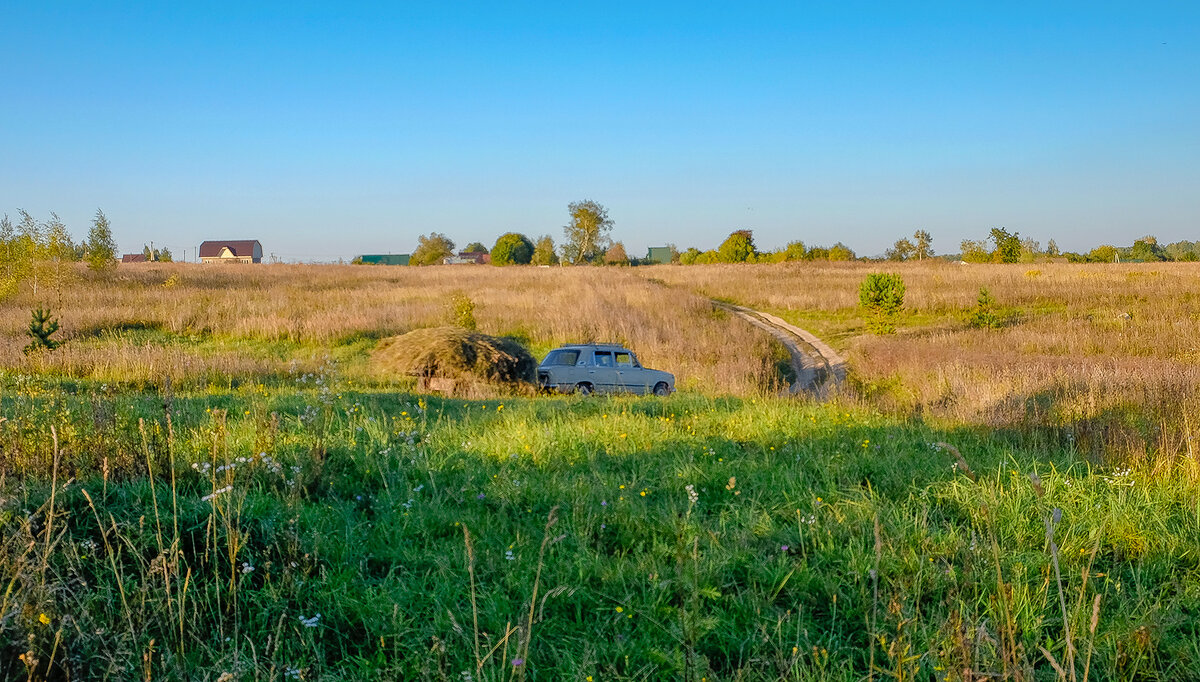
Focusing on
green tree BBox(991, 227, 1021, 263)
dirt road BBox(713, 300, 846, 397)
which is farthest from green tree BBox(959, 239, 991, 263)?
dirt road BBox(713, 300, 846, 397)

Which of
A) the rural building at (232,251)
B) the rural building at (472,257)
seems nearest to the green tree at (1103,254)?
the rural building at (472,257)

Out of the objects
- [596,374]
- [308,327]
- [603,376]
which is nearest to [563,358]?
[596,374]

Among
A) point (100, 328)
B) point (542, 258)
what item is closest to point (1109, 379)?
point (100, 328)

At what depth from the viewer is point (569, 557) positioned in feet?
15.1

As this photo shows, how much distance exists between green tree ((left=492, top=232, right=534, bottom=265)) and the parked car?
75.3 m

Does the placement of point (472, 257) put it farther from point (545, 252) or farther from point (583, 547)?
point (583, 547)

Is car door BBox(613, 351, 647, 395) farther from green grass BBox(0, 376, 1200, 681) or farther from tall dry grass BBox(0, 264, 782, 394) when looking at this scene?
green grass BBox(0, 376, 1200, 681)

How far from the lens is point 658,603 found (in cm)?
394

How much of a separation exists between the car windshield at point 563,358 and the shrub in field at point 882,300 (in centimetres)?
1280

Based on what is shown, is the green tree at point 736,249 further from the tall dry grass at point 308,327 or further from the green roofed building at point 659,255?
the tall dry grass at point 308,327

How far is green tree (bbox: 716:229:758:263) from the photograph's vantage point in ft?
275

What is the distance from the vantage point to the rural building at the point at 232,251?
9950 cm

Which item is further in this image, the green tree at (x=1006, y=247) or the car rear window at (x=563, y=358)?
the green tree at (x=1006, y=247)

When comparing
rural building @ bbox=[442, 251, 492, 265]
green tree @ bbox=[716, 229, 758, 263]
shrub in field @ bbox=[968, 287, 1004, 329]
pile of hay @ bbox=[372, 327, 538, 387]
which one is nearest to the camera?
pile of hay @ bbox=[372, 327, 538, 387]
